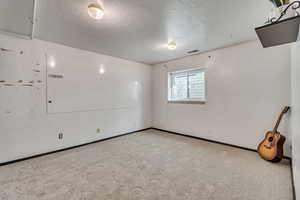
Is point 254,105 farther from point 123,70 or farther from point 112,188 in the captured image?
point 123,70

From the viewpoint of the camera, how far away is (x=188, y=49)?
351 cm

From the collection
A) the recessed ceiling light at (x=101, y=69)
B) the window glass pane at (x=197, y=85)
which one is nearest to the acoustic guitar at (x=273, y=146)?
the window glass pane at (x=197, y=85)

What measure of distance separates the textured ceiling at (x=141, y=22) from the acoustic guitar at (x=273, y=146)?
1.86 meters

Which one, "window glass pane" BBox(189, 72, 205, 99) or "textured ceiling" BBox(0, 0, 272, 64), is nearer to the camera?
"textured ceiling" BBox(0, 0, 272, 64)

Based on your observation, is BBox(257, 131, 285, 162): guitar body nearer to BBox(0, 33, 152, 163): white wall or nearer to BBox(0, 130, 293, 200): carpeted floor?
BBox(0, 130, 293, 200): carpeted floor

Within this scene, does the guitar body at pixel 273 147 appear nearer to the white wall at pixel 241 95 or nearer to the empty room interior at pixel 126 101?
→ the empty room interior at pixel 126 101

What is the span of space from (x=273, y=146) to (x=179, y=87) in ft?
8.99

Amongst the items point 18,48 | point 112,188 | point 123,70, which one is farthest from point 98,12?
point 123,70

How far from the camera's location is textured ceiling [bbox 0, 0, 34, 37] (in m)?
1.73

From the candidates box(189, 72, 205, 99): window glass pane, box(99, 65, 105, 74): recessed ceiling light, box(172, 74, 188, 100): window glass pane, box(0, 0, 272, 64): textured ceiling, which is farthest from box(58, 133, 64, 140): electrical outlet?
box(189, 72, 205, 99): window glass pane

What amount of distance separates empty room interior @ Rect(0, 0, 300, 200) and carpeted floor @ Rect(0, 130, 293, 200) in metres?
0.02

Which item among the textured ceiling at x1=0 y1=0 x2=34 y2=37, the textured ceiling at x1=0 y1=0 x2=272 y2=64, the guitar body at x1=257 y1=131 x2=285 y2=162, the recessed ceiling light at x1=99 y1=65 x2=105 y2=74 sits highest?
the textured ceiling at x1=0 y1=0 x2=272 y2=64

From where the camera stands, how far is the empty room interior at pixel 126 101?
1760 mm

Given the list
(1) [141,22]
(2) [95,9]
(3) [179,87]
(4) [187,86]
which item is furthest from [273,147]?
(2) [95,9]
